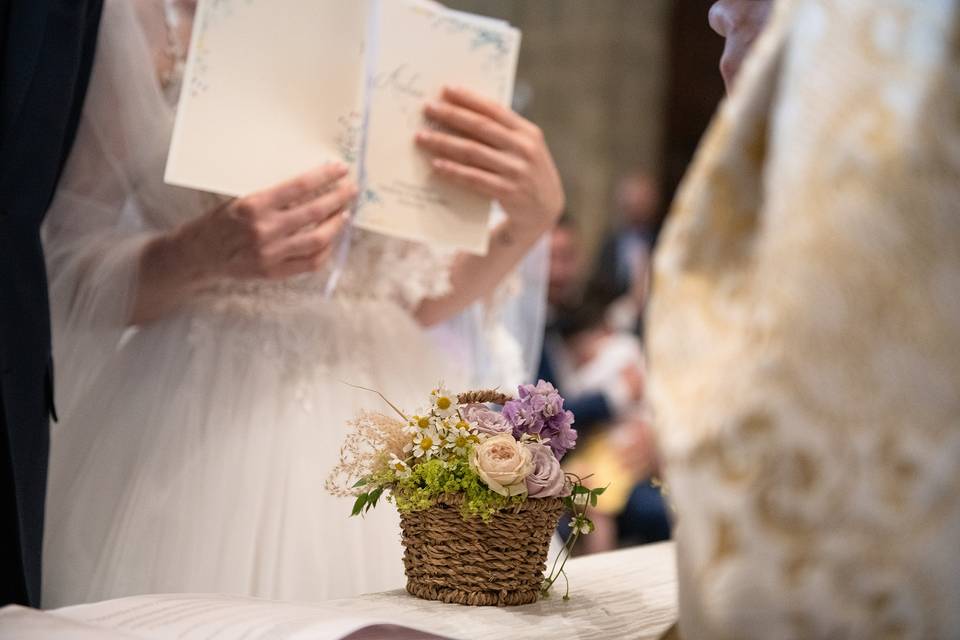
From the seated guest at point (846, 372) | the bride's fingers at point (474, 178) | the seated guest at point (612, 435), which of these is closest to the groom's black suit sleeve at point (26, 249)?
the bride's fingers at point (474, 178)

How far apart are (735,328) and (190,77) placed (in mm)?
1058

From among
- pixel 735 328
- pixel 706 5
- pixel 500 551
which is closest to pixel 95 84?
pixel 500 551

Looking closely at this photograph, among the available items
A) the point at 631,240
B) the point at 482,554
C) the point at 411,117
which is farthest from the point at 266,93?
the point at 631,240

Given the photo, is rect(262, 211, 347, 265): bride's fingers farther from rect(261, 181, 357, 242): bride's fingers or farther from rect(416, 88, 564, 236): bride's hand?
rect(416, 88, 564, 236): bride's hand

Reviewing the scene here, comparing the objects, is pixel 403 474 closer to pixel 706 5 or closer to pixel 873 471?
pixel 873 471

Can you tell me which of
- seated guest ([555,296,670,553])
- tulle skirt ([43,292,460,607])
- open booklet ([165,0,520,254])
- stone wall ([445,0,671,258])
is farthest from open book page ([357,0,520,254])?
stone wall ([445,0,671,258])

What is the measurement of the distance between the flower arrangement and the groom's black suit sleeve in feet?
1.56

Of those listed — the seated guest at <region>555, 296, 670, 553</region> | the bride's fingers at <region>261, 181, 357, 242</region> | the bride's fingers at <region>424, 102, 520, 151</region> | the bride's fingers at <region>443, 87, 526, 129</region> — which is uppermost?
the bride's fingers at <region>443, 87, 526, 129</region>

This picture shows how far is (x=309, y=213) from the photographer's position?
1.57 m

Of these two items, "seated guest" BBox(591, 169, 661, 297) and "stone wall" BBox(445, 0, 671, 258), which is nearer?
"seated guest" BBox(591, 169, 661, 297)

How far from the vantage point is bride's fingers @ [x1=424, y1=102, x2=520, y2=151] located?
1632 millimetres

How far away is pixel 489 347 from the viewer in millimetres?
1989

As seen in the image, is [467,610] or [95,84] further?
[95,84]

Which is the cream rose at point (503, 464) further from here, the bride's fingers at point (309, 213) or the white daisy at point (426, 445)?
the bride's fingers at point (309, 213)
